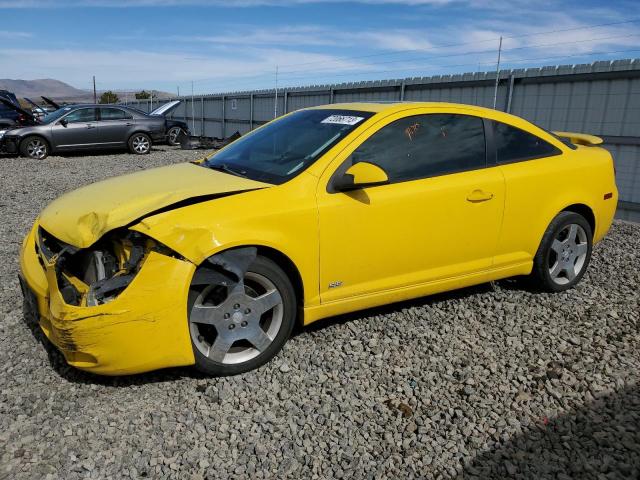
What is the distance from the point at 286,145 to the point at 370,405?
1.92 m

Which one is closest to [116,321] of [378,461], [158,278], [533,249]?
[158,278]

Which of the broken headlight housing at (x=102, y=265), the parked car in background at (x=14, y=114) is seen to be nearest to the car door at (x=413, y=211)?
the broken headlight housing at (x=102, y=265)

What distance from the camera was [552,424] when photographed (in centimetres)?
286

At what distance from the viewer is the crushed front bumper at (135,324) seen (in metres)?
2.80

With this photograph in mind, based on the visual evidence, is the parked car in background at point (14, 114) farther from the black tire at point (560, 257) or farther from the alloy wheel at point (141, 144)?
the black tire at point (560, 257)

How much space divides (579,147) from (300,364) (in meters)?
3.24

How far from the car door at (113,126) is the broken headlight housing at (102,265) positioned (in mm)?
12644

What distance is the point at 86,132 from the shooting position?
1459 centimetres

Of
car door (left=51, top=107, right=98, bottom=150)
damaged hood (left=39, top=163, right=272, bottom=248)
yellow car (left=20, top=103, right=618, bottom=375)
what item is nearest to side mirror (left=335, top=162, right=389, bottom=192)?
yellow car (left=20, top=103, right=618, bottom=375)

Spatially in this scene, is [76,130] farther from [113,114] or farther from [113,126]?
[113,114]

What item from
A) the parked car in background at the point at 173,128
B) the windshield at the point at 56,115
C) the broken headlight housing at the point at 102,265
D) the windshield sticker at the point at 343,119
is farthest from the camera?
the parked car in background at the point at 173,128

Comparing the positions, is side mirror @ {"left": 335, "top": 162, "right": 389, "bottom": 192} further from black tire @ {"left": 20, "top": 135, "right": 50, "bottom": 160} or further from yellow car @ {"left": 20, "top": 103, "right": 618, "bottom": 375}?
black tire @ {"left": 20, "top": 135, "right": 50, "bottom": 160}

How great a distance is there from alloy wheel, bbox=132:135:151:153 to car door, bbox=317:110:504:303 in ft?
43.1

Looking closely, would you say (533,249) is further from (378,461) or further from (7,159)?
(7,159)
